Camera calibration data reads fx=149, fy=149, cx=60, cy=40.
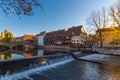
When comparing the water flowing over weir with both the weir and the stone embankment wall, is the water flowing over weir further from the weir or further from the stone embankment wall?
the stone embankment wall

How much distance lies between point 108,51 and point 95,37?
791 cm

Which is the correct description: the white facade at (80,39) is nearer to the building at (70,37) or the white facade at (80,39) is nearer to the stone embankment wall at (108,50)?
the building at (70,37)

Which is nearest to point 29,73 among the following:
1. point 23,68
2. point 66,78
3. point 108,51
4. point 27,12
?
point 23,68

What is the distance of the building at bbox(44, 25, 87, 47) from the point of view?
A: 191 ft

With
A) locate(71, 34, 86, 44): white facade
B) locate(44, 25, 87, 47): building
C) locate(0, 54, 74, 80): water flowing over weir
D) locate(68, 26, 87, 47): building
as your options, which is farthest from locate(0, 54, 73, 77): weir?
locate(68, 26, 87, 47): building

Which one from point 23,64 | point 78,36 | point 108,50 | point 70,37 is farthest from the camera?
point 70,37

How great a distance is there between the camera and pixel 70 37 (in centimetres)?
6200

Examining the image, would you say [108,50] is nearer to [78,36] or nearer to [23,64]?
[23,64]

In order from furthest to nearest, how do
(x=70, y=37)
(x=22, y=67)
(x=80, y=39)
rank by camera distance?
(x=70, y=37) → (x=80, y=39) → (x=22, y=67)

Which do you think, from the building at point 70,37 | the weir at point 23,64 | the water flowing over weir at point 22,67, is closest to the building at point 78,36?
Result: the building at point 70,37

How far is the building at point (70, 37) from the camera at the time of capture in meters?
58.3

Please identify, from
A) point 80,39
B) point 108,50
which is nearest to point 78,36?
point 80,39

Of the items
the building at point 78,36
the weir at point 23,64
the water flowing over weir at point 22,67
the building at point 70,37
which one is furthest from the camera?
the building at point 70,37

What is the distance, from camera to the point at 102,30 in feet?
117
